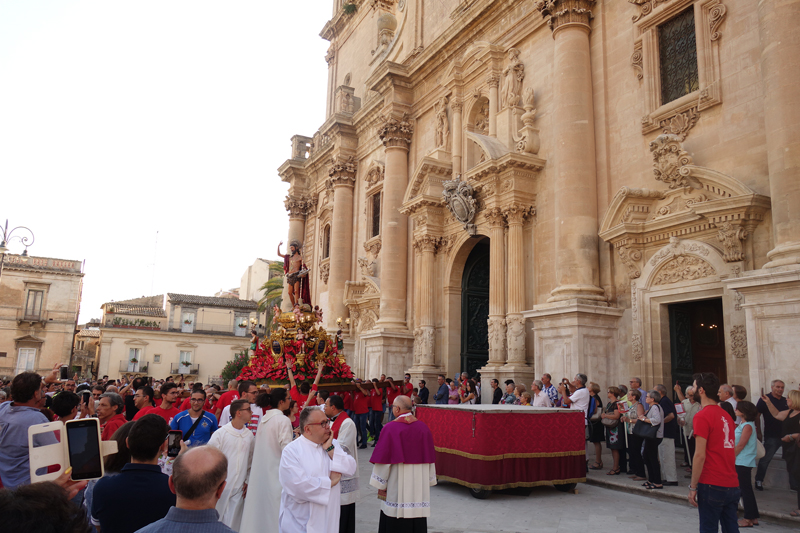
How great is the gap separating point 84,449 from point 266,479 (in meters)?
3.01

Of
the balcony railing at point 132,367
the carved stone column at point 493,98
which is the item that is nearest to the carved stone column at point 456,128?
the carved stone column at point 493,98

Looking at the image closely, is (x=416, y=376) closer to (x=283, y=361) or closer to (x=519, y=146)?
Answer: (x=283, y=361)

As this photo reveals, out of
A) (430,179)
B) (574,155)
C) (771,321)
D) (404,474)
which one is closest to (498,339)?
(574,155)

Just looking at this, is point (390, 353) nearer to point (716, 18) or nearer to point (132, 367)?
point (716, 18)

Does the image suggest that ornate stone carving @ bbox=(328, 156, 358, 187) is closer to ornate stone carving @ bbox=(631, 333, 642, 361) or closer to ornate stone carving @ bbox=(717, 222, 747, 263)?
ornate stone carving @ bbox=(631, 333, 642, 361)

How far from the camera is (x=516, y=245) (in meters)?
15.8

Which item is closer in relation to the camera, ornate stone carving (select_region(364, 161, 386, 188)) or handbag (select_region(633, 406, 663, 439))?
handbag (select_region(633, 406, 663, 439))

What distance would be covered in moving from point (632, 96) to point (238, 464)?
11769 mm

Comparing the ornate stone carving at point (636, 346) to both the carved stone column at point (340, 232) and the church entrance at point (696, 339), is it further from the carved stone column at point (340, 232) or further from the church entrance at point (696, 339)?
the carved stone column at point (340, 232)

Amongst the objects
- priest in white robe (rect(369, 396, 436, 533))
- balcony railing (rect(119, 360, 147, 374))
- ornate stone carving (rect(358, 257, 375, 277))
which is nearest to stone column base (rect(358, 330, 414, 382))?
ornate stone carving (rect(358, 257, 375, 277))

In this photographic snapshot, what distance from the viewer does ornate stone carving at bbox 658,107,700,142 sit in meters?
12.1

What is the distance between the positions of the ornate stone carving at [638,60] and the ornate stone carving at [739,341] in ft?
19.8

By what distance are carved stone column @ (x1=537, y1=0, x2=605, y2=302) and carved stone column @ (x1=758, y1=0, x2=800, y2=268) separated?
13.0ft

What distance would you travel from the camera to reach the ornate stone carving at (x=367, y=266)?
23781 millimetres
